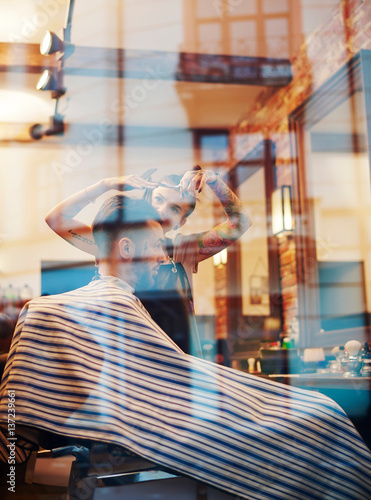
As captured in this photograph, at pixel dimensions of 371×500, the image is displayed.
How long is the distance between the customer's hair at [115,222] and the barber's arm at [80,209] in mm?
41

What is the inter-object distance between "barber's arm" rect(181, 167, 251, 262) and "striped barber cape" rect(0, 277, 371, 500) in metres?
0.67

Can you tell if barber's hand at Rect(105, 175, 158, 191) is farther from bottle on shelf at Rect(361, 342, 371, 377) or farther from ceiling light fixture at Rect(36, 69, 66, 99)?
ceiling light fixture at Rect(36, 69, 66, 99)

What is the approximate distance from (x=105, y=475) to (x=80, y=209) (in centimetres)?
88

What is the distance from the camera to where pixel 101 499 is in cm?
150

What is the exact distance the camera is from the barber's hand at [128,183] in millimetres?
1818

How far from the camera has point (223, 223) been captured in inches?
84.1

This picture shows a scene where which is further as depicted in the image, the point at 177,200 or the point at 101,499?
the point at 177,200

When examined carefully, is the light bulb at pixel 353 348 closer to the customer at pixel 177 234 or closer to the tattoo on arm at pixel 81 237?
the customer at pixel 177 234

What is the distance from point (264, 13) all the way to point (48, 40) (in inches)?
60.9

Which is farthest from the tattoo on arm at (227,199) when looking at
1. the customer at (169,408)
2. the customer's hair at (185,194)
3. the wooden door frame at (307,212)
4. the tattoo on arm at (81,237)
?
the wooden door frame at (307,212)

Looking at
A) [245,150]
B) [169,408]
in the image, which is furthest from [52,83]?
[245,150]

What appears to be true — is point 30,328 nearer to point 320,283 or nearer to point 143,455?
point 143,455

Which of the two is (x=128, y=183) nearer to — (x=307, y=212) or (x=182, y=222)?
(x=182, y=222)

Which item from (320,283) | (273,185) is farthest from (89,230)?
(273,185)
